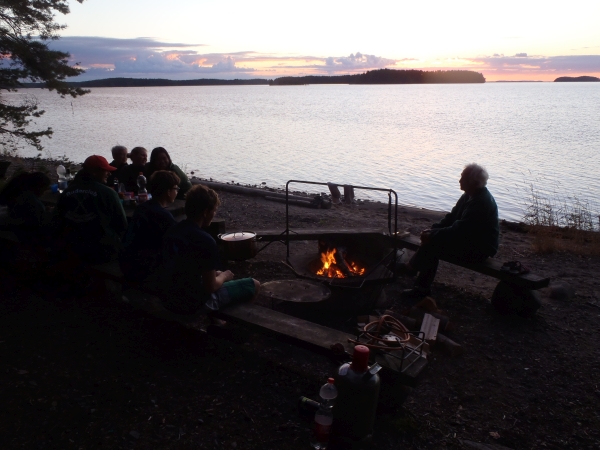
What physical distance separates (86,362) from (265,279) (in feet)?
9.46

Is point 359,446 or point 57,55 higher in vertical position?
point 57,55

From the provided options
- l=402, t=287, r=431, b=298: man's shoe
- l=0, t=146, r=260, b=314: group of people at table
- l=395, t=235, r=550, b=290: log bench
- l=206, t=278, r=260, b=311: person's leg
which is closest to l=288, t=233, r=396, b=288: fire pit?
l=402, t=287, r=431, b=298: man's shoe

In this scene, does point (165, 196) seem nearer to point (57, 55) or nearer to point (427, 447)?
point (427, 447)

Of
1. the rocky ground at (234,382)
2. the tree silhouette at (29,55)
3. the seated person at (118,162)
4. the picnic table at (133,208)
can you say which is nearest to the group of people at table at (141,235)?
the rocky ground at (234,382)

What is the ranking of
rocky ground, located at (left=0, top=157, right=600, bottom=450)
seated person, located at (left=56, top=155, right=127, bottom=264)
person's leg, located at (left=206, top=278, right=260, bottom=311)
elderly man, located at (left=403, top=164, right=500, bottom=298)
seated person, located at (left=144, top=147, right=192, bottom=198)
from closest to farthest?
rocky ground, located at (left=0, top=157, right=600, bottom=450) < person's leg, located at (left=206, top=278, right=260, bottom=311) < seated person, located at (left=56, top=155, right=127, bottom=264) < elderly man, located at (left=403, top=164, right=500, bottom=298) < seated person, located at (left=144, top=147, right=192, bottom=198)

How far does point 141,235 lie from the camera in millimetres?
4457

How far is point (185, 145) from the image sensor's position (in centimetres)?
3631

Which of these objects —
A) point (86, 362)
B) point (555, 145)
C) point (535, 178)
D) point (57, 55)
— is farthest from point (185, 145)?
point (86, 362)

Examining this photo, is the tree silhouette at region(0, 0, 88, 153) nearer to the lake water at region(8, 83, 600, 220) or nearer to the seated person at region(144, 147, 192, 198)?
the lake water at region(8, 83, 600, 220)

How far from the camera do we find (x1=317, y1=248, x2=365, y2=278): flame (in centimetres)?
590

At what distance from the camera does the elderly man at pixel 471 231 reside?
571cm

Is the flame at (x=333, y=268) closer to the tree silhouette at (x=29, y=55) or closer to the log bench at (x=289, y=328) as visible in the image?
the log bench at (x=289, y=328)

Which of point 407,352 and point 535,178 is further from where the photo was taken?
point 535,178

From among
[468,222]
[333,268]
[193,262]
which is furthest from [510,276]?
[193,262]
